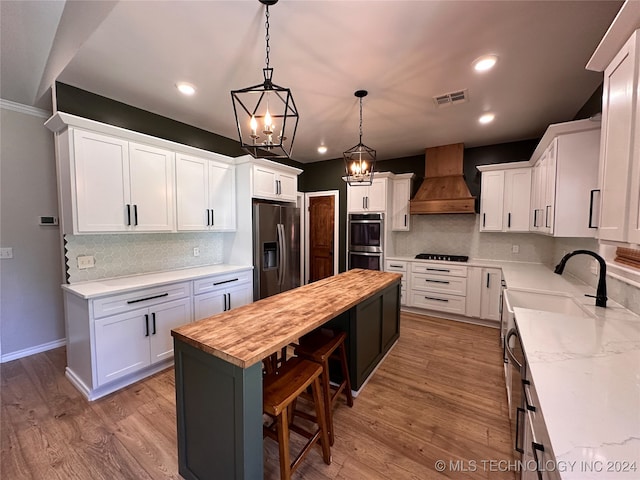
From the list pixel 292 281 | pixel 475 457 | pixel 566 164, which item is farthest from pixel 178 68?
pixel 475 457

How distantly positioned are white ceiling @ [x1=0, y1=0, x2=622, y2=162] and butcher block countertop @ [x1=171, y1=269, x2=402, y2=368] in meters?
1.88

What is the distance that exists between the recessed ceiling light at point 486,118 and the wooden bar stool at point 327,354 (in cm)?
302

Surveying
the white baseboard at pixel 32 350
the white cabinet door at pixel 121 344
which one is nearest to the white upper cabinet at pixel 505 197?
the white cabinet door at pixel 121 344

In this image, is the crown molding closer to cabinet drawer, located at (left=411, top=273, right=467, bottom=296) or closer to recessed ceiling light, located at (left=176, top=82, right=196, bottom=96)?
recessed ceiling light, located at (left=176, top=82, right=196, bottom=96)

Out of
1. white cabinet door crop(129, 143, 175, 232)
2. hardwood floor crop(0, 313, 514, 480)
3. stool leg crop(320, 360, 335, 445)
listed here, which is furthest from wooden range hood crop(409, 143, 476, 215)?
white cabinet door crop(129, 143, 175, 232)

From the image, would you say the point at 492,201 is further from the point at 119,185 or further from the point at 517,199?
the point at 119,185

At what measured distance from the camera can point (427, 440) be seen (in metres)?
1.82

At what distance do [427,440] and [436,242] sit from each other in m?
3.44

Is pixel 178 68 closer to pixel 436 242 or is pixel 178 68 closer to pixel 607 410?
pixel 607 410

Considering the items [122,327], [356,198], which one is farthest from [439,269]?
[122,327]

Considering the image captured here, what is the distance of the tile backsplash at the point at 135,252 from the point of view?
100.0 inches

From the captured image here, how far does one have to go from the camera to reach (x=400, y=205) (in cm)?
469

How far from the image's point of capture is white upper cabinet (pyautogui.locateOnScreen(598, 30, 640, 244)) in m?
1.06

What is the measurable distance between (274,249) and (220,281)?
2.98ft
